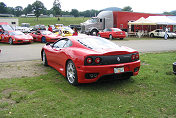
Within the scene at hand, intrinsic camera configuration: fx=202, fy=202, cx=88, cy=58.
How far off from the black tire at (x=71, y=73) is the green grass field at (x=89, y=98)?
132 mm

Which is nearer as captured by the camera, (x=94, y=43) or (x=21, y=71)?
(x=94, y=43)

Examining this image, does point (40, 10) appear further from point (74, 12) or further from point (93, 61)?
point (93, 61)

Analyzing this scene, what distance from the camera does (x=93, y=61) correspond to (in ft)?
15.8

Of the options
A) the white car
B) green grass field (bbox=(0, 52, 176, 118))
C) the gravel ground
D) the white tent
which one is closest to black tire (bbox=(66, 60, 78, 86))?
green grass field (bbox=(0, 52, 176, 118))

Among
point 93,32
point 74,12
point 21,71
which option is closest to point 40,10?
point 74,12

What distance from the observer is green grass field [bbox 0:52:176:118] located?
3.71 metres

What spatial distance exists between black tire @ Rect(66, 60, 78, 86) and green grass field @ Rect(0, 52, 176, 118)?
0.43ft

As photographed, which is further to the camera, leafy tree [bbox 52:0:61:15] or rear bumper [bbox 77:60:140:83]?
leafy tree [bbox 52:0:61:15]

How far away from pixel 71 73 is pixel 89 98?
1182 mm

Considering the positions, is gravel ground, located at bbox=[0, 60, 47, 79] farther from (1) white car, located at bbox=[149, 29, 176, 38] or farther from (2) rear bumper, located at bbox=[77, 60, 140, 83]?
(1) white car, located at bbox=[149, 29, 176, 38]

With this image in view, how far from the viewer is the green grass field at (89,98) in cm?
371

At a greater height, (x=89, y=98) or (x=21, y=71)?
(x=21, y=71)

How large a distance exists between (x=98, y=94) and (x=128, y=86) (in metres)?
1.05

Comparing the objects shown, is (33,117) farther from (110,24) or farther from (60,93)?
(110,24)
